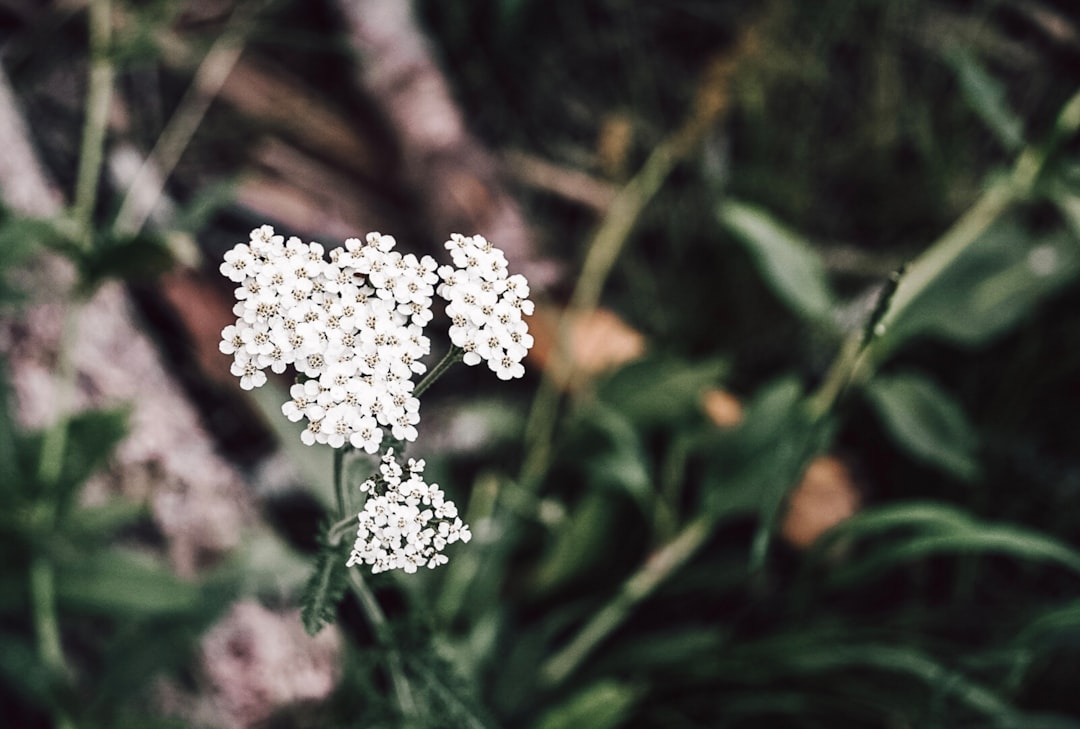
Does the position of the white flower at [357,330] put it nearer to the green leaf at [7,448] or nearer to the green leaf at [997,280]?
the green leaf at [7,448]

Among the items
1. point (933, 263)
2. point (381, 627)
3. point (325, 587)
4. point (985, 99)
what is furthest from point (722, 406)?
point (325, 587)

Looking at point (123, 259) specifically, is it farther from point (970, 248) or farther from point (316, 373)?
point (970, 248)

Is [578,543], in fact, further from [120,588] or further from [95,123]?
[95,123]

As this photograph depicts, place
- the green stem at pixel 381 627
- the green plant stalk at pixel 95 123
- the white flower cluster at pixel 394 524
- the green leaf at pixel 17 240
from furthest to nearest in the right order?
1. the green plant stalk at pixel 95 123
2. the green leaf at pixel 17 240
3. the green stem at pixel 381 627
4. the white flower cluster at pixel 394 524

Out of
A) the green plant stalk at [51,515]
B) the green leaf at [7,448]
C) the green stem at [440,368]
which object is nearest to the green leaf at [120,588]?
the green plant stalk at [51,515]

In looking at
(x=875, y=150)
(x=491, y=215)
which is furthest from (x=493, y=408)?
(x=875, y=150)
